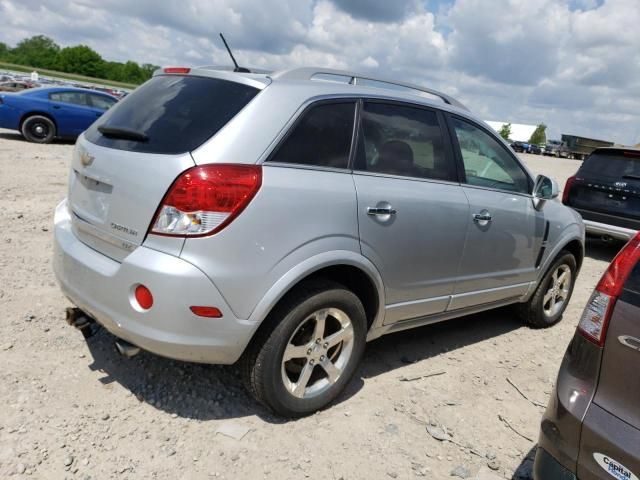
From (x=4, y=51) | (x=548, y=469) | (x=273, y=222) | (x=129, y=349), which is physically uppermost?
(x=273, y=222)

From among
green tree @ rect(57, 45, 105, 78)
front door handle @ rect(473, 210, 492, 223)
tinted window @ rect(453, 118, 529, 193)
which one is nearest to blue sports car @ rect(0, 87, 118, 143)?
tinted window @ rect(453, 118, 529, 193)

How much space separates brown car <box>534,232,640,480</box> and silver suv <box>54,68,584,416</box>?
1.18 metres

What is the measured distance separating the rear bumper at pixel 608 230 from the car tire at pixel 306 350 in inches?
237

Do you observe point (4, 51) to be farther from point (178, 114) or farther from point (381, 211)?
point (381, 211)

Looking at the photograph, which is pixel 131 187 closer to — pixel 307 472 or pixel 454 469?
pixel 307 472

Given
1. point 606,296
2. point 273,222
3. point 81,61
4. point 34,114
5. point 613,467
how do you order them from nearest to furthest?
point 613,467, point 606,296, point 273,222, point 34,114, point 81,61

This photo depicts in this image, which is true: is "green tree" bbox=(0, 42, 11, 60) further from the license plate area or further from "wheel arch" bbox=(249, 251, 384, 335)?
"wheel arch" bbox=(249, 251, 384, 335)

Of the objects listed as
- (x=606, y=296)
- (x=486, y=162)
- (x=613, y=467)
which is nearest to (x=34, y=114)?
(x=486, y=162)

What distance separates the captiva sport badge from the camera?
1.87 metres

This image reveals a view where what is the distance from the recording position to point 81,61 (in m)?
112

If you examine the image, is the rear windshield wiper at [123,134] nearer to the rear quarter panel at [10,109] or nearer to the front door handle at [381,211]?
the front door handle at [381,211]

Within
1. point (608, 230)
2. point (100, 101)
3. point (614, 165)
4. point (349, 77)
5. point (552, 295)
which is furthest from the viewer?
point (100, 101)

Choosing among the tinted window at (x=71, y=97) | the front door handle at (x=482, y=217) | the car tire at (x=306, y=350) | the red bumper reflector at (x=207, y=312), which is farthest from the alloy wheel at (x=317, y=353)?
the tinted window at (x=71, y=97)

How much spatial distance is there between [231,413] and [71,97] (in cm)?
1247
